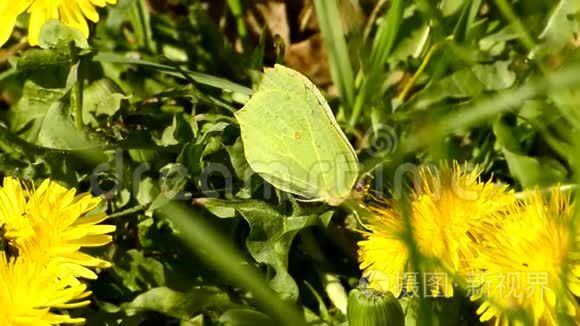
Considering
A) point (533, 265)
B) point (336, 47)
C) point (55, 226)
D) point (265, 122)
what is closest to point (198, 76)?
point (265, 122)

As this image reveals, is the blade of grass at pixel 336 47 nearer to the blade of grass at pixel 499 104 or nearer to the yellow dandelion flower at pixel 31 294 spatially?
the blade of grass at pixel 499 104

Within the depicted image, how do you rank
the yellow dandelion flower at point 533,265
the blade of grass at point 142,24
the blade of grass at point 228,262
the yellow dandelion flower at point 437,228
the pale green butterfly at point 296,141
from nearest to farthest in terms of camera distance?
the blade of grass at point 228,262 → the yellow dandelion flower at point 533,265 → the yellow dandelion flower at point 437,228 → the pale green butterfly at point 296,141 → the blade of grass at point 142,24

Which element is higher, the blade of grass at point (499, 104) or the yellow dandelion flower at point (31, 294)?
the blade of grass at point (499, 104)

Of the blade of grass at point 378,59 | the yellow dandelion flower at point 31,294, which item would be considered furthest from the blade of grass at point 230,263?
the blade of grass at point 378,59

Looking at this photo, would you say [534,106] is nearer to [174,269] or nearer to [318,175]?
[318,175]

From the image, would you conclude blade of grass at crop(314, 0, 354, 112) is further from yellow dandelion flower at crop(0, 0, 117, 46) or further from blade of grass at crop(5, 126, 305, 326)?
blade of grass at crop(5, 126, 305, 326)

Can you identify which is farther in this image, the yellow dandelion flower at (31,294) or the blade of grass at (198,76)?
the blade of grass at (198,76)

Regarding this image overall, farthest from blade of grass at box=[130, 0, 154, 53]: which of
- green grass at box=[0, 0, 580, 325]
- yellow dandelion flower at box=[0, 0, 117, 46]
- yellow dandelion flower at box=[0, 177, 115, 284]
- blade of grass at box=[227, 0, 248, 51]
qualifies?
yellow dandelion flower at box=[0, 177, 115, 284]
